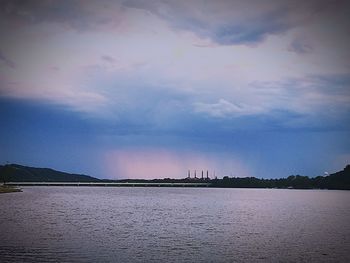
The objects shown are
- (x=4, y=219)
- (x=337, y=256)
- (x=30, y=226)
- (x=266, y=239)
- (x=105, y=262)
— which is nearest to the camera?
(x=105, y=262)

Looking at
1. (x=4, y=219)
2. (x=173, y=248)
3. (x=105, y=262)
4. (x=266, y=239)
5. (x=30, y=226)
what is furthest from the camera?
(x=4, y=219)

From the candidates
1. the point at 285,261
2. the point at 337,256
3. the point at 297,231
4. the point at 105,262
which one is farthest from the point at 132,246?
the point at 297,231

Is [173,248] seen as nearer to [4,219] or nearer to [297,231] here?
[297,231]

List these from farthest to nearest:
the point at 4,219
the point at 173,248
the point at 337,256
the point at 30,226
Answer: the point at 4,219, the point at 30,226, the point at 173,248, the point at 337,256

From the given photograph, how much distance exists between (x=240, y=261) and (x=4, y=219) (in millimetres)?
50320

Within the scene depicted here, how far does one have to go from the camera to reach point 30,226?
68.1 m

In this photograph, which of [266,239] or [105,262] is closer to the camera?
[105,262]

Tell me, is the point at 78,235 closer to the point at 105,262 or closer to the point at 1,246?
the point at 1,246

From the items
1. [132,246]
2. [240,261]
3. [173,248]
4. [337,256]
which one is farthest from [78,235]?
[337,256]

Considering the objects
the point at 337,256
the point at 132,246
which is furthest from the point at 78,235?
the point at 337,256

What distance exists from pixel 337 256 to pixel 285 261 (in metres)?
6.86

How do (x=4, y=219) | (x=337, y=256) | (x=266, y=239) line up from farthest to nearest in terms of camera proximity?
(x=4, y=219) → (x=266, y=239) → (x=337, y=256)

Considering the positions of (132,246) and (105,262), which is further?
(132,246)

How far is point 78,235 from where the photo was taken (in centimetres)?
5953
